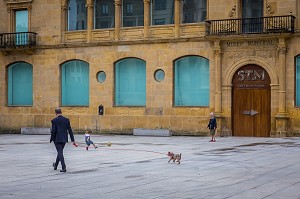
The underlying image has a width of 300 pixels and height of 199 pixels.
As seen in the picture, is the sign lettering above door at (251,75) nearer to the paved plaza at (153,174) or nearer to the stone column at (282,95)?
the stone column at (282,95)

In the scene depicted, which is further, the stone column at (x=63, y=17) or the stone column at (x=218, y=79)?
the stone column at (x=63, y=17)

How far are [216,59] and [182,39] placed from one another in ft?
8.35

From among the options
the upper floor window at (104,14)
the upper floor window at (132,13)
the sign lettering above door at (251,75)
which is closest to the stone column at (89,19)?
the upper floor window at (104,14)

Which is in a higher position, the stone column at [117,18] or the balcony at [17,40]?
the stone column at [117,18]

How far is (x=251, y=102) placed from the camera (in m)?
34.0

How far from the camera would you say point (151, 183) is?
545 inches

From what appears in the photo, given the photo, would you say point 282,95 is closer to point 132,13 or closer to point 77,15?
point 132,13

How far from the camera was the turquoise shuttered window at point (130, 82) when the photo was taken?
1462 inches

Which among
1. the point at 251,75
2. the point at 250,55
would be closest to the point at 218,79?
the point at 251,75

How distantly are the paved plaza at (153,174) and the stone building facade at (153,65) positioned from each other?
10000mm

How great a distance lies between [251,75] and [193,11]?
538cm

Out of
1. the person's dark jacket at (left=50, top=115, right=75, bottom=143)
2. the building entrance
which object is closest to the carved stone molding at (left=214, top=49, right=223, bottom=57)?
the building entrance

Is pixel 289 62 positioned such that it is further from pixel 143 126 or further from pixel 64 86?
pixel 64 86

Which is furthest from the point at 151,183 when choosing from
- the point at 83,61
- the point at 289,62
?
the point at 83,61
